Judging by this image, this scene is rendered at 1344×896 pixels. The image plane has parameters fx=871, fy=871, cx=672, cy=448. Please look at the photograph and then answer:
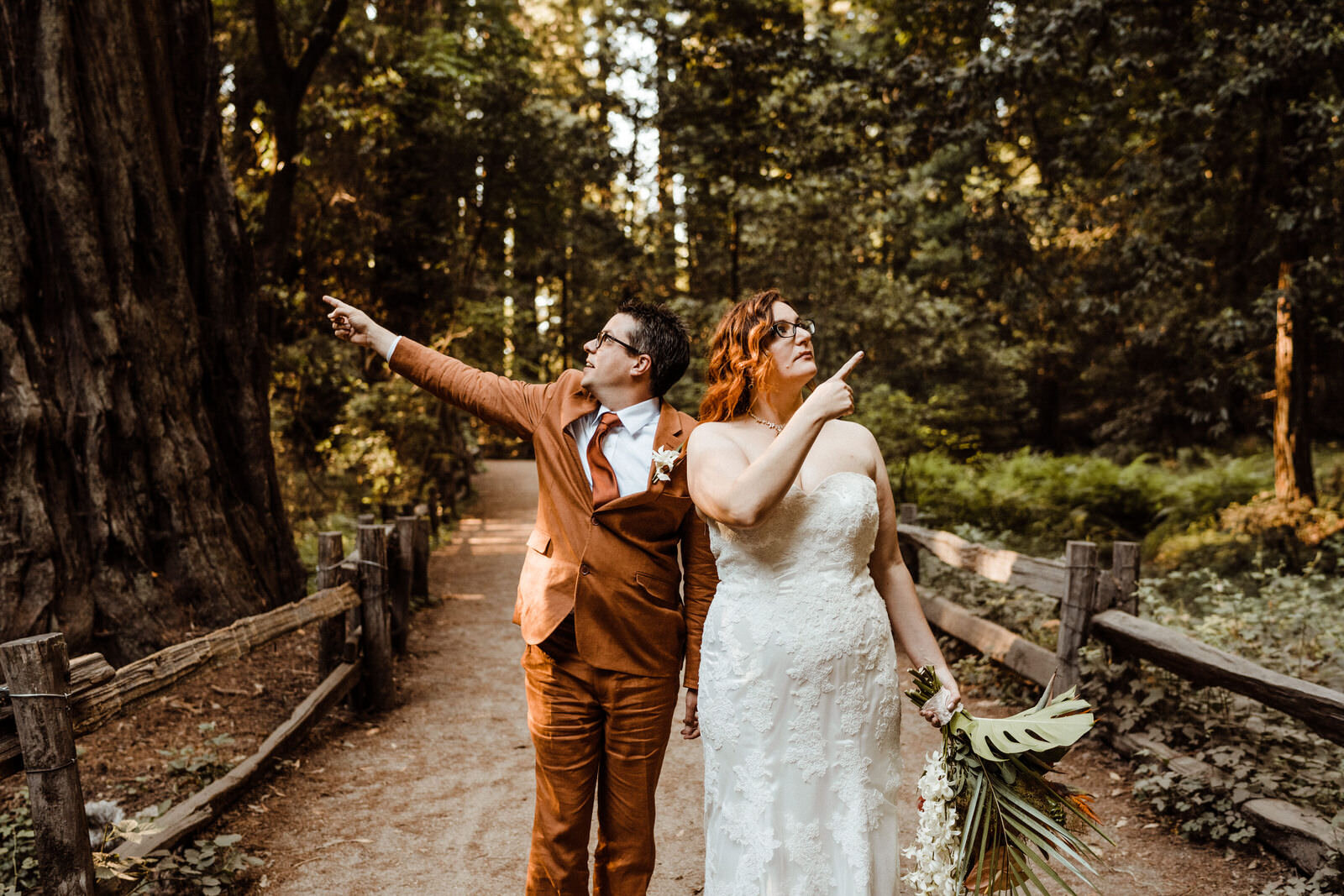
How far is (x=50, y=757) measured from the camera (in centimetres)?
271

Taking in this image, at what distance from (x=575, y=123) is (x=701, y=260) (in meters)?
3.28

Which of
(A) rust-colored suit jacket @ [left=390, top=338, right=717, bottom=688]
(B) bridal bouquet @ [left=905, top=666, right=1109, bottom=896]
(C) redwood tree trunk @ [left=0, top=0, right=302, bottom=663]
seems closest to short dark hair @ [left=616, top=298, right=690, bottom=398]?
(A) rust-colored suit jacket @ [left=390, top=338, right=717, bottom=688]

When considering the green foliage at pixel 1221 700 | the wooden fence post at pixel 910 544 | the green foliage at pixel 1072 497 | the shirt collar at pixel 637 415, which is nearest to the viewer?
the shirt collar at pixel 637 415

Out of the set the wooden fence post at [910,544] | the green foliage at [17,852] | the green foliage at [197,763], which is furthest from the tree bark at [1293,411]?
the green foliage at [17,852]

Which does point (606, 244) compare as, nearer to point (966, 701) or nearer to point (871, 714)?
point (966, 701)

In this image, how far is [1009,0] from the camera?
10164 millimetres

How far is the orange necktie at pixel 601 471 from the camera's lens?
270 cm

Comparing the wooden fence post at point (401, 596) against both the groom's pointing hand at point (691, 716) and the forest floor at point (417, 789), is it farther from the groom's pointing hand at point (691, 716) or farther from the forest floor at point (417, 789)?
the groom's pointing hand at point (691, 716)

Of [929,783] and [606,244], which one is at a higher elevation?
[606,244]

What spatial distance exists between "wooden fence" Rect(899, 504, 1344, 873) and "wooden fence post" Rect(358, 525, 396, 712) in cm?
426

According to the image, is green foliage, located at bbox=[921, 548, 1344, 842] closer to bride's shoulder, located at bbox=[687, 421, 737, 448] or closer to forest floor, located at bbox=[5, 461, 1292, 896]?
forest floor, located at bbox=[5, 461, 1292, 896]

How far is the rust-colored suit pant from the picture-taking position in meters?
2.73

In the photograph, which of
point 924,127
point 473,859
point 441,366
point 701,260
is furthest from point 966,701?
point 701,260

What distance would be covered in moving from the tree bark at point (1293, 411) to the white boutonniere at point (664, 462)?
33.0 ft
